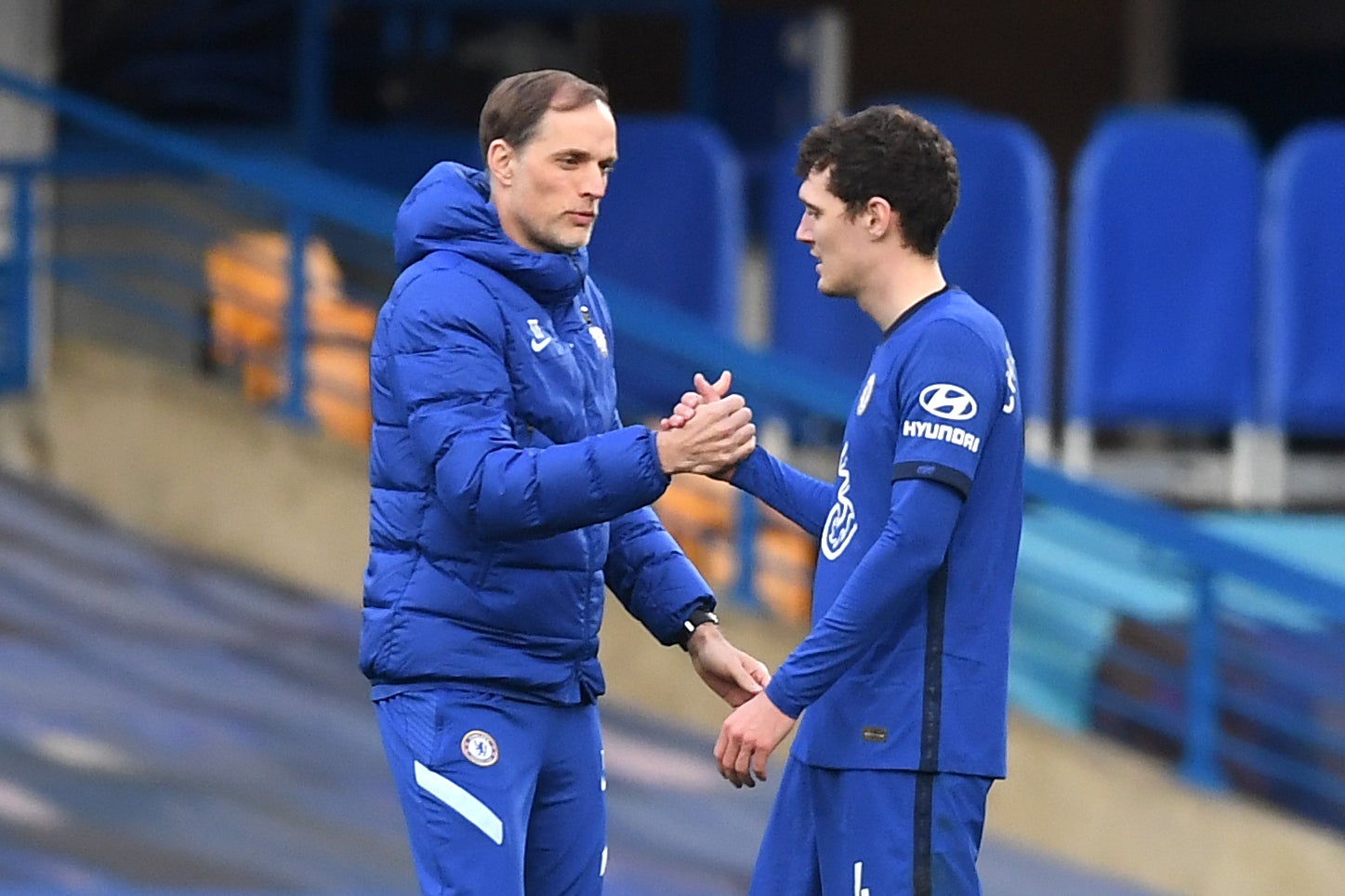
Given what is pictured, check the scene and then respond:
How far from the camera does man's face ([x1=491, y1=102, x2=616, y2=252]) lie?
12.2 feet

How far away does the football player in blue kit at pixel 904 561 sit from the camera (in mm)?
3572

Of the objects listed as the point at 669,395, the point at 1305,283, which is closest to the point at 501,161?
the point at 669,395

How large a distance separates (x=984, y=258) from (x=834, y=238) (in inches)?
225

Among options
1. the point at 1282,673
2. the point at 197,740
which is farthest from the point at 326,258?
the point at 1282,673

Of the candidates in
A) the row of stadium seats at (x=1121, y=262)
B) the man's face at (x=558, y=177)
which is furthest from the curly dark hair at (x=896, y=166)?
the row of stadium seats at (x=1121, y=262)

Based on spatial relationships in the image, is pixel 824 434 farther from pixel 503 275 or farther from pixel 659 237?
pixel 503 275

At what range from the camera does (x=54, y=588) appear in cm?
793

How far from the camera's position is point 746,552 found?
25.6 ft

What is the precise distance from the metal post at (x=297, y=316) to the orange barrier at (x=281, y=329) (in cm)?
7

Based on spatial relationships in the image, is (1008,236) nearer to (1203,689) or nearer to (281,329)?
(1203,689)

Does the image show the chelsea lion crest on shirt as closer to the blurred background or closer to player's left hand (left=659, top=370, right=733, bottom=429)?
player's left hand (left=659, top=370, right=733, bottom=429)

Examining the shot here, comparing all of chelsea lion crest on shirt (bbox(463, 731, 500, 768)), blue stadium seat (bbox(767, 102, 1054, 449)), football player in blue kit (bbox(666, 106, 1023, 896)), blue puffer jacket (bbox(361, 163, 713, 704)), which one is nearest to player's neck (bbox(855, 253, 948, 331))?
football player in blue kit (bbox(666, 106, 1023, 896))

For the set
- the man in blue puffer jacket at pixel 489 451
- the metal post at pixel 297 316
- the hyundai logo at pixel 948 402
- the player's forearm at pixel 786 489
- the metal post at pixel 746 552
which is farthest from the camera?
the metal post at pixel 297 316

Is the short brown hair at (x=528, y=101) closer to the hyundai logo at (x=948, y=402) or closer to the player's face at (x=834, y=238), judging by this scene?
the player's face at (x=834, y=238)
